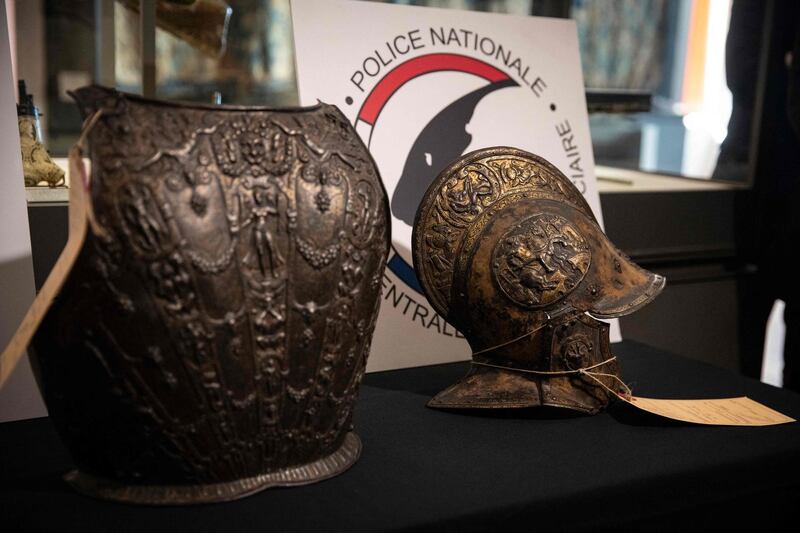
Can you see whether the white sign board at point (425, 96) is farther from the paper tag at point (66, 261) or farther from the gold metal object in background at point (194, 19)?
the paper tag at point (66, 261)

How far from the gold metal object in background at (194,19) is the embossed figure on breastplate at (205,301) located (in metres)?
0.97

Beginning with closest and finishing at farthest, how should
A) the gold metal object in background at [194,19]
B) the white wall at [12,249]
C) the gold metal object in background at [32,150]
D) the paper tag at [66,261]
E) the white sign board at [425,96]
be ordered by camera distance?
the paper tag at [66,261], the white wall at [12,249], the gold metal object in background at [32,150], the white sign board at [425,96], the gold metal object in background at [194,19]

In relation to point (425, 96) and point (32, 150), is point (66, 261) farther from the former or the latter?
point (425, 96)

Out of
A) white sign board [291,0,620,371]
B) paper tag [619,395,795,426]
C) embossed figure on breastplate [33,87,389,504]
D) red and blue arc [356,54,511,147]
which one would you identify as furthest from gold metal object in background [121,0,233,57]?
paper tag [619,395,795,426]

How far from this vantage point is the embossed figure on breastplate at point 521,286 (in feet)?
4.78

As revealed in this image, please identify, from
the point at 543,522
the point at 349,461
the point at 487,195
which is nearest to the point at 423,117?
the point at 487,195

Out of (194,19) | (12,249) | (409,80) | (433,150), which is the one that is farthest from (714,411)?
(194,19)

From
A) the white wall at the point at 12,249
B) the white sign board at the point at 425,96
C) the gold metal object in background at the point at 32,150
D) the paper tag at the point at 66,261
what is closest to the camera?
the paper tag at the point at 66,261

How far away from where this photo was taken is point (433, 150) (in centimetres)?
184

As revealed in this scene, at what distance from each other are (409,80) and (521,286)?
0.59 m

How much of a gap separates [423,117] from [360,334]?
2.39 feet

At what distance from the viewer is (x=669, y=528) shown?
1.31 m

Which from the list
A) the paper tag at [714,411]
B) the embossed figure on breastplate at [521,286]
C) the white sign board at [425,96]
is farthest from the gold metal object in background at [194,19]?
the paper tag at [714,411]

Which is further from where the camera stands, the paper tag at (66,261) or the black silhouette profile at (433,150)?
the black silhouette profile at (433,150)
